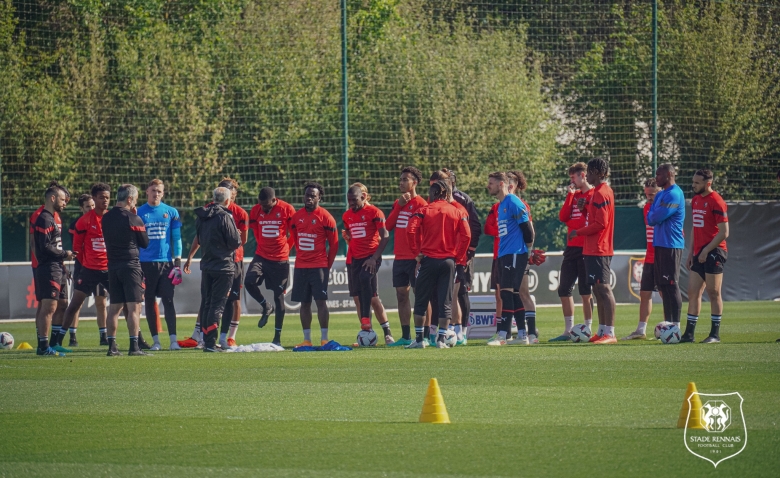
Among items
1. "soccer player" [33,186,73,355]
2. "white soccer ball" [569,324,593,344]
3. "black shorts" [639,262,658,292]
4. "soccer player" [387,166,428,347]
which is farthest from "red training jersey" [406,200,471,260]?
"soccer player" [33,186,73,355]

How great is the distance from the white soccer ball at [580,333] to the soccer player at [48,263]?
6.87 m

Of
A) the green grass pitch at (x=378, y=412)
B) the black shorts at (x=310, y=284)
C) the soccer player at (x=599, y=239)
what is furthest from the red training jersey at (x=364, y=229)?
the soccer player at (x=599, y=239)

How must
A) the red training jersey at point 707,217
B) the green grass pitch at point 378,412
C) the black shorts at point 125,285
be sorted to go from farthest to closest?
the red training jersey at point 707,217
the black shorts at point 125,285
the green grass pitch at point 378,412

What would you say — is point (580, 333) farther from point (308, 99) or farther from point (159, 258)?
point (308, 99)

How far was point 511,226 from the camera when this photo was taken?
48.1 ft

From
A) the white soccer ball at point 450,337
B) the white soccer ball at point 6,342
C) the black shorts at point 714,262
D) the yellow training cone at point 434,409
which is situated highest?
the black shorts at point 714,262

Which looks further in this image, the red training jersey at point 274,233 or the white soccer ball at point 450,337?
the red training jersey at point 274,233

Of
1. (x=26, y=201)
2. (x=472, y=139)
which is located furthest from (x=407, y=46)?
(x=26, y=201)

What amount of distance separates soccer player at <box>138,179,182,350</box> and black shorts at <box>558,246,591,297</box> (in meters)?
5.32

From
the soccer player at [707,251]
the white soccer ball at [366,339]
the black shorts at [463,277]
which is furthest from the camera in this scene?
the black shorts at [463,277]

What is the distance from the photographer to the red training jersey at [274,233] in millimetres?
15406

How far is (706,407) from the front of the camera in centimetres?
767

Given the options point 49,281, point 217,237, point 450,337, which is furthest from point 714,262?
point 49,281

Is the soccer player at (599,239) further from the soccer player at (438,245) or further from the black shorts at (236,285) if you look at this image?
the black shorts at (236,285)
